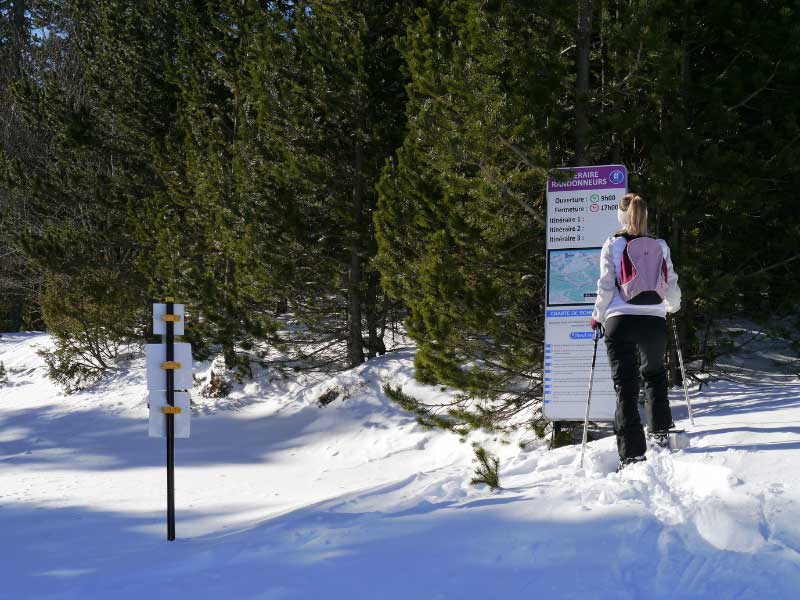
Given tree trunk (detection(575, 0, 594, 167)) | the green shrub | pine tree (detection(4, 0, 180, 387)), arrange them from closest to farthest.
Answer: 1. tree trunk (detection(575, 0, 594, 167))
2. pine tree (detection(4, 0, 180, 387))
3. the green shrub

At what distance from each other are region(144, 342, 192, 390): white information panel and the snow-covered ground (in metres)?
1.23

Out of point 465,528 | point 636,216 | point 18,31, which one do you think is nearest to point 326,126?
point 636,216

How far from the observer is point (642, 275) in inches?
209

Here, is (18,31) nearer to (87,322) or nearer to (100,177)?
(100,177)

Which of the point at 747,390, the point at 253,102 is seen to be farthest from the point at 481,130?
the point at 253,102

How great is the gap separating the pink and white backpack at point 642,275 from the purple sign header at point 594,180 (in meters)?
1.99

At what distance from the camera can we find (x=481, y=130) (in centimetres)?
746

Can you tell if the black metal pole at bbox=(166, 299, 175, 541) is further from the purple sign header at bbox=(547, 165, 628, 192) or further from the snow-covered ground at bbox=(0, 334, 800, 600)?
the purple sign header at bbox=(547, 165, 628, 192)

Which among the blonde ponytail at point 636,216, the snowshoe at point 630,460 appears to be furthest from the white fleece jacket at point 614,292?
the snowshoe at point 630,460

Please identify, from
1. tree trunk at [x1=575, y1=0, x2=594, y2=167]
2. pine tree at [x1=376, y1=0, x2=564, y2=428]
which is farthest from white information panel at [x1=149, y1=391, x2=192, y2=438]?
tree trunk at [x1=575, y1=0, x2=594, y2=167]

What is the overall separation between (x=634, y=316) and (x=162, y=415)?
3.62 meters

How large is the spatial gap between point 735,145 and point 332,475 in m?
6.46

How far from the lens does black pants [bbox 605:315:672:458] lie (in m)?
5.38

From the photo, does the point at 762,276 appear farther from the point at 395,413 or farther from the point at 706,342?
the point at 395,413
